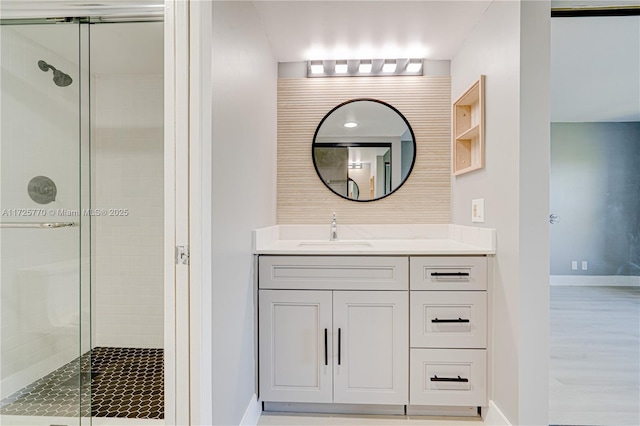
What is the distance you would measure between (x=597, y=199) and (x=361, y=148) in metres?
1.43

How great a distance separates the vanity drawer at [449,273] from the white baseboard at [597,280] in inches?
12.9

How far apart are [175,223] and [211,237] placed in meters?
0.13

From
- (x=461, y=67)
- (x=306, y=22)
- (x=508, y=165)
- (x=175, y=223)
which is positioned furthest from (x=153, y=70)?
(x=508, y=165)

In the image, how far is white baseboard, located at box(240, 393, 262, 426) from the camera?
1.69 m

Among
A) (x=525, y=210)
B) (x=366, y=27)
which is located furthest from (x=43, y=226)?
(x=525, y=210)

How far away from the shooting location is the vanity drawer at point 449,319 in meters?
1.86

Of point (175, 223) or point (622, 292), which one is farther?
point (622, 292)

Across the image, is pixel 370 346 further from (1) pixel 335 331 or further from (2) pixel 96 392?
(2) pixel 96 392

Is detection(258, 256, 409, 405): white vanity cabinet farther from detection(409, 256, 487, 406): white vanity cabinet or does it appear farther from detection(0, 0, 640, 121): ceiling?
detection(0, 0, 640, 121): ceiling

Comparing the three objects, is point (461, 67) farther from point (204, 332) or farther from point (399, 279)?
point (204, 332)

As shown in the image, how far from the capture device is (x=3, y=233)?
1573 millimetres

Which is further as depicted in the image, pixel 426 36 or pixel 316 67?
pixel 316 67

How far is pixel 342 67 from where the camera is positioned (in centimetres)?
255

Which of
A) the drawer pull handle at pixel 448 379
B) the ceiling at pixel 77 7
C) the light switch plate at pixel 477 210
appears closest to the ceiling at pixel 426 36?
the ceiling at pixel 77 7
